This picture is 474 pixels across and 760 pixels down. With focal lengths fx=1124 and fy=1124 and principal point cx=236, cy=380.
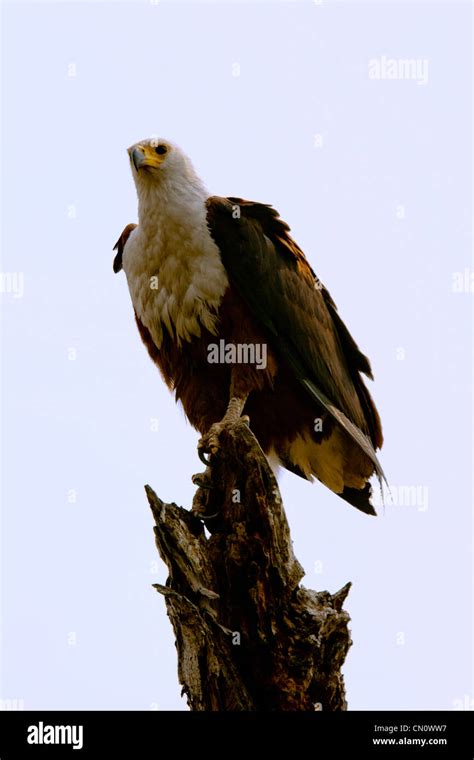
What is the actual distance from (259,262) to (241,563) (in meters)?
2.25

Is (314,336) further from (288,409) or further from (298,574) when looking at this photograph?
(298,574)

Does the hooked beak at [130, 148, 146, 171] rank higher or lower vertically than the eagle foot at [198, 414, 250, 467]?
higher

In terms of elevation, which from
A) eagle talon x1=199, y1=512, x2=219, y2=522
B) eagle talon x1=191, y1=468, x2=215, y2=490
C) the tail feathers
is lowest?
eagle talon x1=199, y1=512, x2=219, y2=522

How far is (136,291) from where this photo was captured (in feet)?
26.0

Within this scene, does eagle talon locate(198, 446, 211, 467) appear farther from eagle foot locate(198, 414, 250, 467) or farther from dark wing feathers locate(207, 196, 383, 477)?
dark wing feathers locate(207, 196, 383, 477)

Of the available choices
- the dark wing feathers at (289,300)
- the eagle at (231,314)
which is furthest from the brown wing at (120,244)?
the dark wing feathers at (289,300)

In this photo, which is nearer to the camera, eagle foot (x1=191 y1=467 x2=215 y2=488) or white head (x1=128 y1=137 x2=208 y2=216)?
eagle foot (x1=191 y1=467 x2=215 y2=488)

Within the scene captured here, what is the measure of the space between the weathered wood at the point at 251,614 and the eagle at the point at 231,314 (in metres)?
0.94

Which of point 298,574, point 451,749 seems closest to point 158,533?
point 298,574

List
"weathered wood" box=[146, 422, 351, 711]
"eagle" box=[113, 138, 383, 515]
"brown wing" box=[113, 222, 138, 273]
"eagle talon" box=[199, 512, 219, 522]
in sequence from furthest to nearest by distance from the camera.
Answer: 1. "brown wing" box=[113, 222, 138, 273]
2. "eagle" box=[113, 138, 383, 515]
3. "eagle talon" box=[199, 512, 219, 522]
4. "weathered wood" box=[146, 422, 351, 711]

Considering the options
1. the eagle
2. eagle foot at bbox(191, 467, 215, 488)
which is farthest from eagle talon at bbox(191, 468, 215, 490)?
the eagle

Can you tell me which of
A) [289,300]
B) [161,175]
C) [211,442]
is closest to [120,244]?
[161,175]

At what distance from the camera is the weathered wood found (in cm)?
660

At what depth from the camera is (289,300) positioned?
26.6 ft
